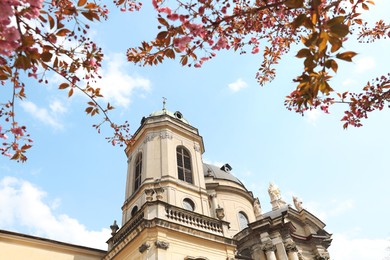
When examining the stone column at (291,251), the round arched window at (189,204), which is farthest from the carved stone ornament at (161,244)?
the stone column at (291,251)

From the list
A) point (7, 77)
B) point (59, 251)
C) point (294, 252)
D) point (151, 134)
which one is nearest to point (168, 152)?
point (151, 134)

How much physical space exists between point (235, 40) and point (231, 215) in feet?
73.5

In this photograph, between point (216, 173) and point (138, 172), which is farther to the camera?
point (216, 173)

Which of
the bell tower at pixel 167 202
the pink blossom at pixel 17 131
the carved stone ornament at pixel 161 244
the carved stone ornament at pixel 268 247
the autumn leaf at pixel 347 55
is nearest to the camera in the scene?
the autumn leaf at pixel 347 55

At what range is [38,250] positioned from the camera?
18.2m

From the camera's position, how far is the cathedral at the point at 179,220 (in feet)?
50.1

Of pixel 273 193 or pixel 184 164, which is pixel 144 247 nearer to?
pixel 184 164

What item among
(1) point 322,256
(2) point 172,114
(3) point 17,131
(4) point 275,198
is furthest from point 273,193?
(3) point 17,131

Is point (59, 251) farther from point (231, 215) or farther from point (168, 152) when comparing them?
point (231, 215)

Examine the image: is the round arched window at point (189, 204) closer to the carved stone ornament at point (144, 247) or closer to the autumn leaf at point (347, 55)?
the carved stone ornament at point (144, 247)

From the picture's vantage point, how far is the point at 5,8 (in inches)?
118

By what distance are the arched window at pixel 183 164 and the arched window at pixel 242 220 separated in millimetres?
9097

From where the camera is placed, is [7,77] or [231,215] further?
[231,215]

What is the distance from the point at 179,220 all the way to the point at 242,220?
12.6m
